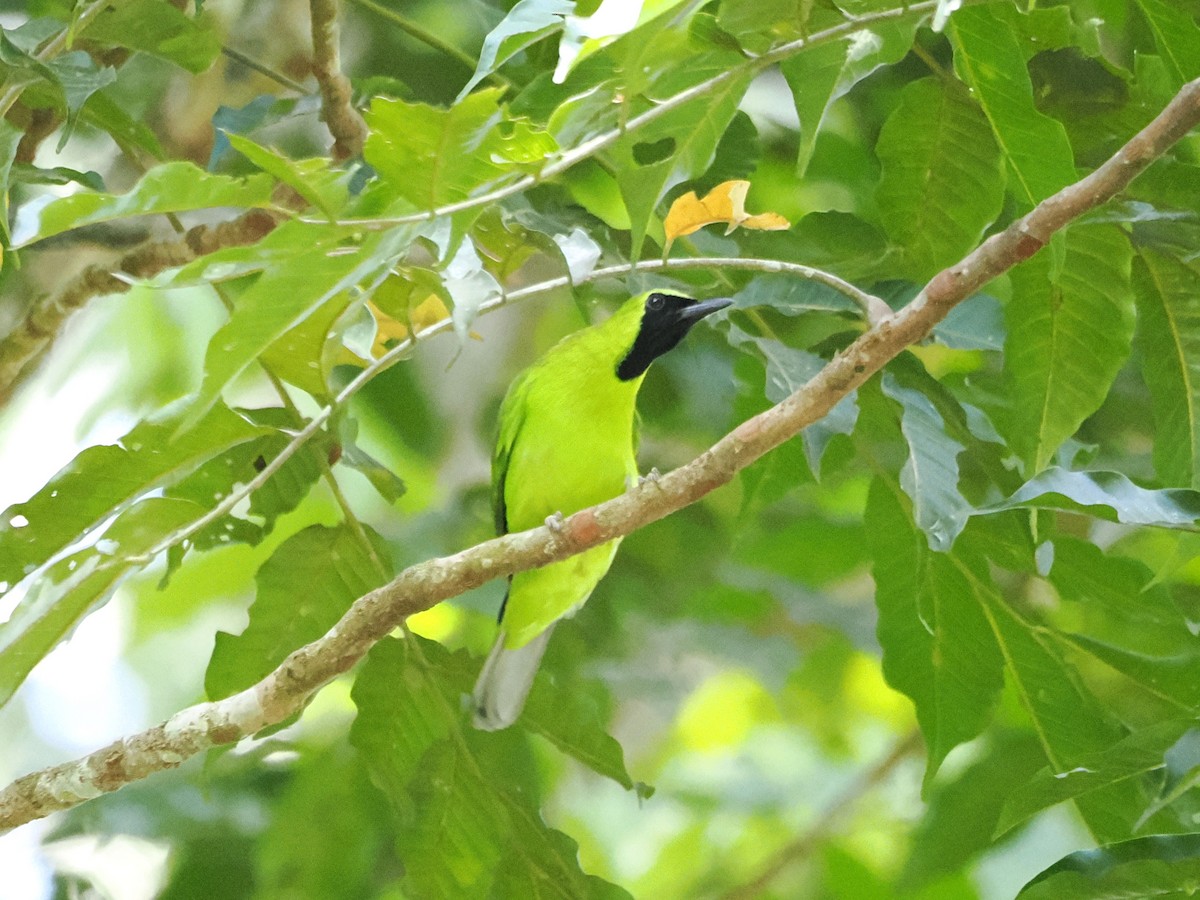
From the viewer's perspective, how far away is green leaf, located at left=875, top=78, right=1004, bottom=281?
1860 millimetres

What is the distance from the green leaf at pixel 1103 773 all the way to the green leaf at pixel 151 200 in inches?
44.2

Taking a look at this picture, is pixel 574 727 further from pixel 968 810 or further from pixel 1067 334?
pixel 1067 334

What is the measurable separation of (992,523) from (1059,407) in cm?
28

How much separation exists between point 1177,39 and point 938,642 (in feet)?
2.99

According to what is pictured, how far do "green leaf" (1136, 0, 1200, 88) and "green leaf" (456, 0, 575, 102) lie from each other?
2.80 feet

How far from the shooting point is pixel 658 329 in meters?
2.33

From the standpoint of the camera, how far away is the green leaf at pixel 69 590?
5.11 ft

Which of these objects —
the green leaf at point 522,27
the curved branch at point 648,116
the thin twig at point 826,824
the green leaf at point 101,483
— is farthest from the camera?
the thin twig at point 826,824

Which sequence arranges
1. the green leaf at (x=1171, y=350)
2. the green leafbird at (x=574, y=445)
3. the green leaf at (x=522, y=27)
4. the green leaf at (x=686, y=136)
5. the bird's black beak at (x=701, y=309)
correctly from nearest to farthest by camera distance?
the green leaf at (x=522, y=27)
the green leaf at (x=686, y=136)
the green leaf at (x=1171, y=350)
the bird's black beak at (x=701, y=309)
the green leafbird at (x=574, y=445)

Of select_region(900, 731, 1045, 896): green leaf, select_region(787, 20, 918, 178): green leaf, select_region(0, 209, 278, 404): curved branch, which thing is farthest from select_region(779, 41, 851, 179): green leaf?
select_region(900, 731, 1045, 896): green leaf

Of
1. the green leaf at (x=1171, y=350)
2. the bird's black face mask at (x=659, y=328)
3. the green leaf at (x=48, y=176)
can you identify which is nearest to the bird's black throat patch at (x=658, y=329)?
the bird's black face mask at (x=659, y=328)

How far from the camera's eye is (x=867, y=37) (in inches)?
60.0

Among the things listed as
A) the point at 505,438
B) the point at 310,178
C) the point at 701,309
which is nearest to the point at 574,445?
the point at 505,438

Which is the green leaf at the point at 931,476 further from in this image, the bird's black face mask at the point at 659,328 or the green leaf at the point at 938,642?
the bird's black face mask at the point at 659,328
